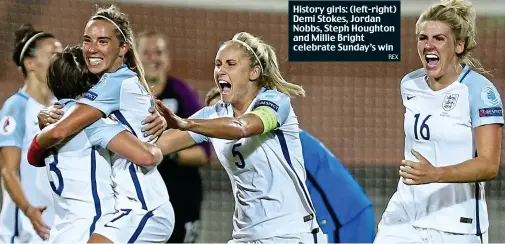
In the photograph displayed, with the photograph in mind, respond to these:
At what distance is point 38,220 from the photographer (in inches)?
189

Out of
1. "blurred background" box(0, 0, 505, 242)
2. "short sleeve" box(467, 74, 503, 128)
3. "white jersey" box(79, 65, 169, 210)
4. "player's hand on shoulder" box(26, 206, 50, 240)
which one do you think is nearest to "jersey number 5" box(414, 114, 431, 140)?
"short sleeve" box(467, 74, 503, 128)

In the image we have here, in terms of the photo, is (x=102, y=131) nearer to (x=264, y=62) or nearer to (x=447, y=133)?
(x=264, y=62)

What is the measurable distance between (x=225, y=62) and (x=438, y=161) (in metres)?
0.98

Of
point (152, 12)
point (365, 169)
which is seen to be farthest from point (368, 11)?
point (152, 12)

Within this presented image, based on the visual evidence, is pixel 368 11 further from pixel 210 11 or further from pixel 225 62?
pixel 225 62

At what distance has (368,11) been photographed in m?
5.56

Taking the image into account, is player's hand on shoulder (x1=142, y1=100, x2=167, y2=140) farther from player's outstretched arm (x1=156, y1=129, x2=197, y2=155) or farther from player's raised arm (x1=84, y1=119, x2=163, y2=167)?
player's outstretched arm (x1=156, y1=129, x2=197, y2=155)

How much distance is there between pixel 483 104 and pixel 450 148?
21cm

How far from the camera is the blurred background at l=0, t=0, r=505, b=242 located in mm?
6000

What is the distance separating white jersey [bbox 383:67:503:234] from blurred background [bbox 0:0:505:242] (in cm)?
220

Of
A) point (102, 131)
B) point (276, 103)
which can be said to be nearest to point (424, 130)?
point (276, 103)

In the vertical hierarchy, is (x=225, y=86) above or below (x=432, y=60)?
below

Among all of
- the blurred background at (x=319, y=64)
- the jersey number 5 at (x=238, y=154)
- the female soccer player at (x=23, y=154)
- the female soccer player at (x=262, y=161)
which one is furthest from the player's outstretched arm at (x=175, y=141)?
the blurred background at (x=319, y=64)

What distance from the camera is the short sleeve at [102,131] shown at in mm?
3666
